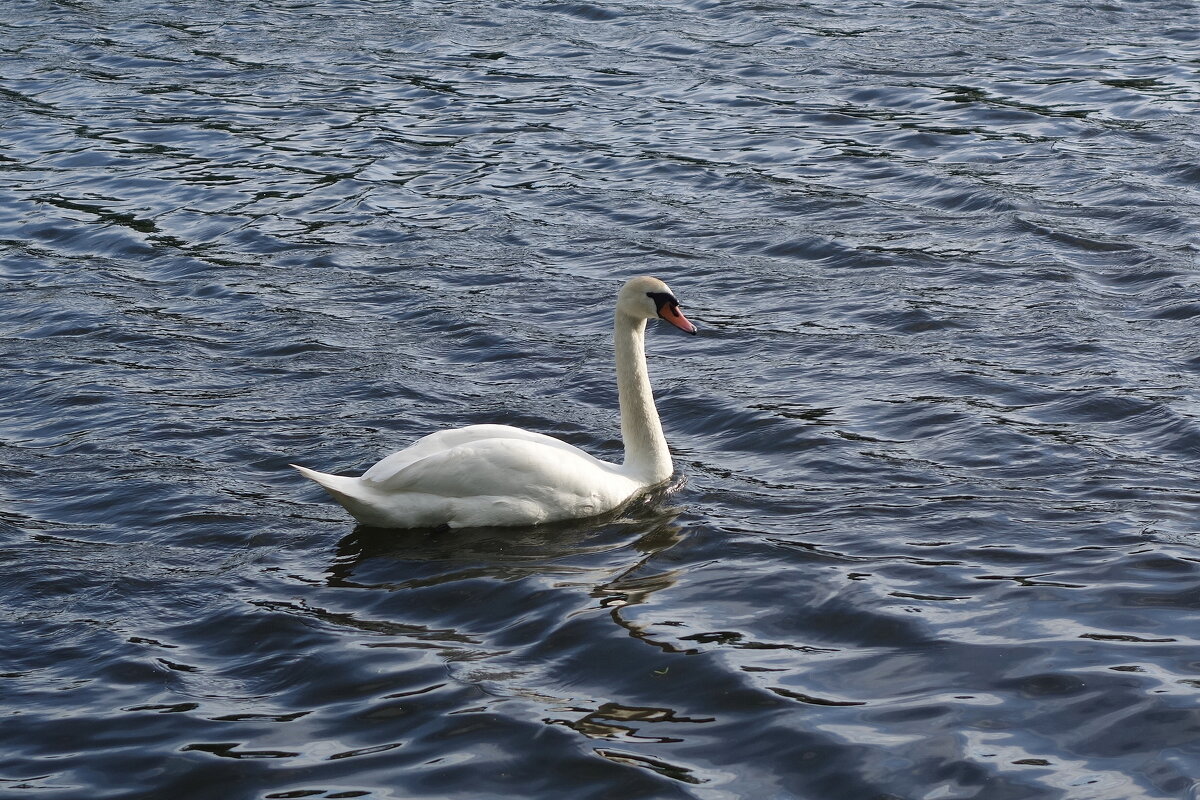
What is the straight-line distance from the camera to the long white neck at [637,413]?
8875 millimetres

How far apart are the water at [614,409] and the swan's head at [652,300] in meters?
0.94

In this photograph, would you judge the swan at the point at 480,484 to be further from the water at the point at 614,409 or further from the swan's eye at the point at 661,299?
the swan's eye at the point at 661,299

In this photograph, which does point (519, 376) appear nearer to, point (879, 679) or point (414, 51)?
point (879, 679)

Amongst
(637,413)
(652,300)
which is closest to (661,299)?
(652,300)

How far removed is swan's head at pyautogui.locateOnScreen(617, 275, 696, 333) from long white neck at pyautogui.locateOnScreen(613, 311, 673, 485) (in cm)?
12

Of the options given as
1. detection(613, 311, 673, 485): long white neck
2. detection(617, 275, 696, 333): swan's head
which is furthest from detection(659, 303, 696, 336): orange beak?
detection(613, 311, 673, 485): long white neck

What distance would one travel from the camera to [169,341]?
11.3 m

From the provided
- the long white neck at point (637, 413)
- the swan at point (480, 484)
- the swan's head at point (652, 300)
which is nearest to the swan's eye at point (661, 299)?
the swan's head at point (652, 300)

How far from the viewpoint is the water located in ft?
20.4

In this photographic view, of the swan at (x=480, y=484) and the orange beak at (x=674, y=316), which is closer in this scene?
the swan at (x=480, y=484)

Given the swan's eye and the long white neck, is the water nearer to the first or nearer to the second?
the long white neck

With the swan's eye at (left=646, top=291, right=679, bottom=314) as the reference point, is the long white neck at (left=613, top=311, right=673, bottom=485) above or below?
below

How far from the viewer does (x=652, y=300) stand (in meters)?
8.92

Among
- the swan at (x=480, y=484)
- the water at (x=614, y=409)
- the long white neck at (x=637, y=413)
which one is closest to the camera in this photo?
the water at (x=614, y=409)
